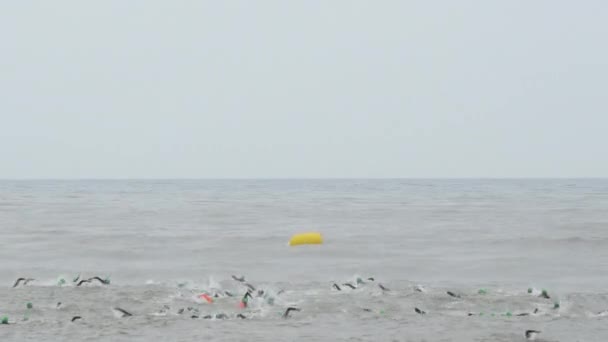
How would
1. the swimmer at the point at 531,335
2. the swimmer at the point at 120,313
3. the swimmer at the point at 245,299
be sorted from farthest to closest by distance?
1. the swimmer at the point at 245,299
2. the swimmer at the point at 120,313
3. the swimmer at the point at 531,335

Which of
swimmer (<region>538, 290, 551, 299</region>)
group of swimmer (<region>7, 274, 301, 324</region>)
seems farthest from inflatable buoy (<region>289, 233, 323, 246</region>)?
swimmer (<region>538, 290, 551, 299</region>)

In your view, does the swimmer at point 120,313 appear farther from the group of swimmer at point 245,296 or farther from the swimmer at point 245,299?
the swimmer at point 245,299

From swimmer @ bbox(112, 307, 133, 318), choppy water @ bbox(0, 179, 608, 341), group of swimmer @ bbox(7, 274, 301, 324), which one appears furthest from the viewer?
swimmer @ bbox(112, 307, 133, 318)

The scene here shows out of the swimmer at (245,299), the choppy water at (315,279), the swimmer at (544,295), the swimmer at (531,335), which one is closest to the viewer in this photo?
the swimmer at (531,335)

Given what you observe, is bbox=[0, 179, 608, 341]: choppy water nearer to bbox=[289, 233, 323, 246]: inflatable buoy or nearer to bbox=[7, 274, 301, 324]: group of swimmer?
bbox=[7, 274, 301, 324]: group of swimmer

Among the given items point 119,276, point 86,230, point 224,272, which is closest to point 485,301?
point 224,272

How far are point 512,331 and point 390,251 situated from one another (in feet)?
38.8

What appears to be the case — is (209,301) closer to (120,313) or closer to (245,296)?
(245,296)

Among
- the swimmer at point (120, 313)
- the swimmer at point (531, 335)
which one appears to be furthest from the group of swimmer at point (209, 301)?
the swimmer at point (531, 335)

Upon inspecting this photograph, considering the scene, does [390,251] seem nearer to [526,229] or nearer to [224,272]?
[224,272]

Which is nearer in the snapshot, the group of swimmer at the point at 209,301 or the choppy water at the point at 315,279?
the choppy water at the point at 315,279

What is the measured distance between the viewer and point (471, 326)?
419 inches

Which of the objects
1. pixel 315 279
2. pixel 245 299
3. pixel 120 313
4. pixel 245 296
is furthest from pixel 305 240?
pixel 120 313

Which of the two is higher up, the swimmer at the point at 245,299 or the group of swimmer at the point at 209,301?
the swimmer at the point at 245,299
